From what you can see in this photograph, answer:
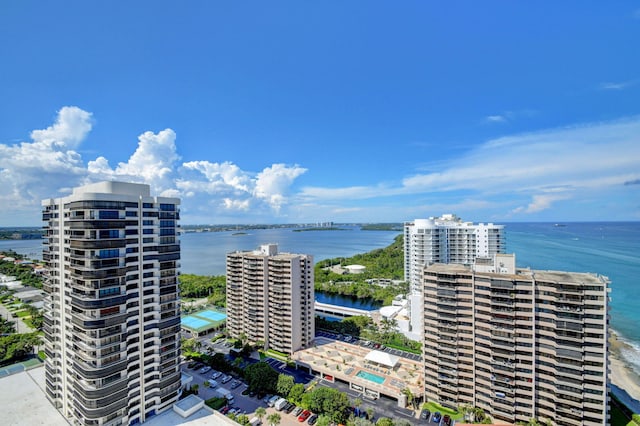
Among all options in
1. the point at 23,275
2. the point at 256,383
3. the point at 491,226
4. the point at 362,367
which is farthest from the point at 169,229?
the point at 23,275

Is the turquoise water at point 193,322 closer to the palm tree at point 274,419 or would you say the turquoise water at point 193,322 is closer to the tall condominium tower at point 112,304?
the tall condominium tower at point 112,304

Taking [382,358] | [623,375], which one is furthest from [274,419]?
[623,375]

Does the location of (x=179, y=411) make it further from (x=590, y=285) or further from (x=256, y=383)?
(x=590, y=285)

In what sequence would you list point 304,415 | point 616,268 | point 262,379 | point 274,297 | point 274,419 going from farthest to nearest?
1. point 616,268
2. point 274,297
3. point 262,379
4. point 304,415
5. point 274,419

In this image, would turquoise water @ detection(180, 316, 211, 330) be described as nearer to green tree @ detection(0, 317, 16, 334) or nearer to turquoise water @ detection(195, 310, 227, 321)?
turquoise water @ detection(195, 310, 227, 321)

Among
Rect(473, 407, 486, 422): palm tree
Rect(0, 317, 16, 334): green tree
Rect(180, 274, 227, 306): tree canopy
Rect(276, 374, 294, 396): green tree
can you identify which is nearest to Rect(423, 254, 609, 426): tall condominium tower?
Rect(473, 407, 486, 422): palm tree

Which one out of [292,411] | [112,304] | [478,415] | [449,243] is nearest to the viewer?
[112,304]

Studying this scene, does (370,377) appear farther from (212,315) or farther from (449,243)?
(212,315)
